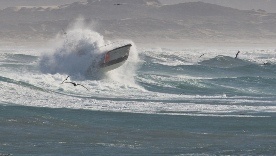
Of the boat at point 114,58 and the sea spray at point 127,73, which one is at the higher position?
the boat at point 114,58

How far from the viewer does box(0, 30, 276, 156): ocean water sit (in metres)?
28.4

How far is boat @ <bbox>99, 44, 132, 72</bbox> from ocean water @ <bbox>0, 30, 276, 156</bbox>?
1.83 ft

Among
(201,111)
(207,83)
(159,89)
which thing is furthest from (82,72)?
(201,111)

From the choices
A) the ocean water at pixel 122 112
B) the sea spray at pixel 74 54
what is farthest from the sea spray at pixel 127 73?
the sea spray at pixel 74 54

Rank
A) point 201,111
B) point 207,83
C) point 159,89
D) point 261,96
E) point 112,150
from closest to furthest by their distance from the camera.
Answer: point 112,150 → point 201,111 → point 261,96 → point 159,89 → point 207,83

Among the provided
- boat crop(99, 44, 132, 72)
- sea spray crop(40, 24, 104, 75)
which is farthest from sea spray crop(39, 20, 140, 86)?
boat crop(99, 44, 132, 72)

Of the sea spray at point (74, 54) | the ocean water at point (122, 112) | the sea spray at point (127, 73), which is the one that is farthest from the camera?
the sea spray at point (74, 54)

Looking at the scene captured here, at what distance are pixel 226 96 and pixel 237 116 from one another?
13666 mm

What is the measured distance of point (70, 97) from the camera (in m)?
45.4

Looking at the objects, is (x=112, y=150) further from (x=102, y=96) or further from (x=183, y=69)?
(x=183, y=69)

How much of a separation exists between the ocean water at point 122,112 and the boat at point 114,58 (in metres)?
0.56

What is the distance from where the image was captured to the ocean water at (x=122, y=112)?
28.4m

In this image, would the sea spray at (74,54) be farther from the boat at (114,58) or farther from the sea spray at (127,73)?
the sea spray at (127,73)

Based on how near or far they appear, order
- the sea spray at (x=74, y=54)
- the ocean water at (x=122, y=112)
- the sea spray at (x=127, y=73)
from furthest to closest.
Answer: the sea spray at (x=74, y=54) < the sea spray at (x=127, y=73) < the ocean water at (x=122, y=112)
